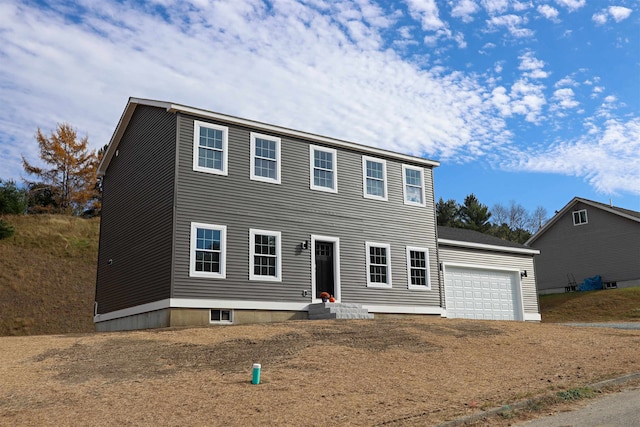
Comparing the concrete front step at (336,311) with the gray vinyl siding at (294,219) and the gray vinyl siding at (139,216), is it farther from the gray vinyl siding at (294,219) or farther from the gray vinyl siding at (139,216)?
the gray vinyl siding at (139,216)

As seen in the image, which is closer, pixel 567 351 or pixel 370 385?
pixel 370 385

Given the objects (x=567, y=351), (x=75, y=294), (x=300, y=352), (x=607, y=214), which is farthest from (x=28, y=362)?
(x=607, y=214)

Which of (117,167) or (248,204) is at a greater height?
(117,167)

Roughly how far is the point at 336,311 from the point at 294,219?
3.30 metres

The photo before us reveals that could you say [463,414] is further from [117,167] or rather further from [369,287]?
[117,167]

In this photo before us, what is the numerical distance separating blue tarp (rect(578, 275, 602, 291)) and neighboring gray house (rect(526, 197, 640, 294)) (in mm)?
347

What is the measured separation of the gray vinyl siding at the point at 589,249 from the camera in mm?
34531

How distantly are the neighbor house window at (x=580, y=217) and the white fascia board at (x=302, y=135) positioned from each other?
60.7ft

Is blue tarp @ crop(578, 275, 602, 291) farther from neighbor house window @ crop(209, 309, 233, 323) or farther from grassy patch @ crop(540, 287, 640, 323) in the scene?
neighbor house window @ crop(209, 309, 233, 323)

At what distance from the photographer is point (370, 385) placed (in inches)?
374

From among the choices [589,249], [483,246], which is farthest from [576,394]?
[589,249]

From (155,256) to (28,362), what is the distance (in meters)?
7.17

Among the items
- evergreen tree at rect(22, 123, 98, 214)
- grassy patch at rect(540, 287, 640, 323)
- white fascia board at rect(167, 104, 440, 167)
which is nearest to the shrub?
evergreen tree at rect(22, 123, 98, 214)

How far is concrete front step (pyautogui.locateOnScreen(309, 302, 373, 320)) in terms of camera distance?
17.7m
